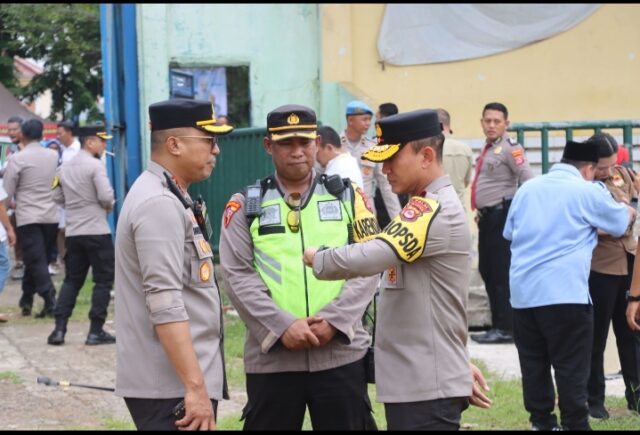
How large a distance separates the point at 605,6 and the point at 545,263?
8.26 metres

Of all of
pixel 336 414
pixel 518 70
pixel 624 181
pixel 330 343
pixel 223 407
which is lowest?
pixel 223 407

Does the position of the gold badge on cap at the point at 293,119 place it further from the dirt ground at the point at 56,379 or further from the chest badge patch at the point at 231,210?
the dirt ground at the point at 56,379

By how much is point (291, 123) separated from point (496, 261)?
17.1 ft

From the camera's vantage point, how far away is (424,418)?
4246 millimetres

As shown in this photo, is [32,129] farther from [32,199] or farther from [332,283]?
[332,283]

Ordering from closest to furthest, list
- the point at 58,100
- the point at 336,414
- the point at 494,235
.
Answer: the point at 336,414, the point at 494,235, the point at 58,100

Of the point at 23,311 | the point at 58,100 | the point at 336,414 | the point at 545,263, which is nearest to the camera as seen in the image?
the point at 336,414

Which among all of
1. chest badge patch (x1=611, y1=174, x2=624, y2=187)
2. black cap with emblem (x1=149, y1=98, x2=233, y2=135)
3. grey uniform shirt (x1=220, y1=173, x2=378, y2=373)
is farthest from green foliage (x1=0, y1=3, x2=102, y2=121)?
black cap with emblem (x1=149, y1=98, x2=233, y2=135)

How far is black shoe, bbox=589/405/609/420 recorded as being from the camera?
7.35 meters

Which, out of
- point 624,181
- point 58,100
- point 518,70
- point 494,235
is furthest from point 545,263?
point 58,100

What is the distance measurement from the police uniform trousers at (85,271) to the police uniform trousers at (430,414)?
6.17 metres

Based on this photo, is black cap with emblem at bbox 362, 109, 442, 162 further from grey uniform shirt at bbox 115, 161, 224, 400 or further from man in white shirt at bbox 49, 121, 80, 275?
man in white shirt at bbox 49, 121, 80, 275

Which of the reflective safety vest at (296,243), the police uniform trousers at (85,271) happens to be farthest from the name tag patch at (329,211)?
the police uniform trousers at (85,271)

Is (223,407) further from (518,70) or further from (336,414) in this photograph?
(518,70)
